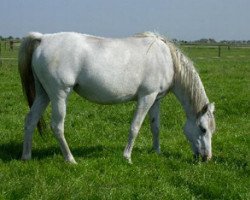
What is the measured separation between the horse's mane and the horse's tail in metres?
1.82

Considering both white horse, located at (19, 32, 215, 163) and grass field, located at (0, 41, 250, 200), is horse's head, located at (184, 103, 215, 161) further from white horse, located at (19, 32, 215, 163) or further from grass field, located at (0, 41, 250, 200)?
grass field, located at (0, 41, 250, 200)

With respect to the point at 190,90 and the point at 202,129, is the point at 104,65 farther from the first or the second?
the point at 202,129

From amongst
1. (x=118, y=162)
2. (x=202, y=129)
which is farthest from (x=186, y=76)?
(x=118, y=162)

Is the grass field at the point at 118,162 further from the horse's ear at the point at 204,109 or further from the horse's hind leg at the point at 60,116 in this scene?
the horse's ear at the point at 204,109

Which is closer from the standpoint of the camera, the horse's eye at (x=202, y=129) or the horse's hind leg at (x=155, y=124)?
the horse's eye at (x=202, y=129)

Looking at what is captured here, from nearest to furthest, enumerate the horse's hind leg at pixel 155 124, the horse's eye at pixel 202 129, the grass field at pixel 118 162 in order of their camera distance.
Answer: the grass field at pixel 118 162
the horse's eye at pixel 202 129
the horse's hind leg at pixel 155 124

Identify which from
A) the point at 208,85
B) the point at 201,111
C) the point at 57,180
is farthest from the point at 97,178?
the point at 208,85

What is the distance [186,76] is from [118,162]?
1899 millimetres

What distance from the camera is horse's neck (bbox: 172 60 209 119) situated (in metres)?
7.89

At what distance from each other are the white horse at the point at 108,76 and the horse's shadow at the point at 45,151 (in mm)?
358

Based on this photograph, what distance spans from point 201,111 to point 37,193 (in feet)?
11.5

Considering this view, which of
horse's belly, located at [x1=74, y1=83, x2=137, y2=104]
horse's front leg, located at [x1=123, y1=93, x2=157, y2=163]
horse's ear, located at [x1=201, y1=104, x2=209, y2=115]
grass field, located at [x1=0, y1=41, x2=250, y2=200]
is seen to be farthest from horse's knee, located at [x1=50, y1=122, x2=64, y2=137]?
horse's ear, located at [x1=201, y1=104, x2=209, y2=115]

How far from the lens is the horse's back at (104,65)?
22.8ft

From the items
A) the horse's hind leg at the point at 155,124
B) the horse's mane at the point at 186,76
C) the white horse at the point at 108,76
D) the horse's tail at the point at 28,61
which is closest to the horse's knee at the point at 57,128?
the white horse at the point at 108,76
